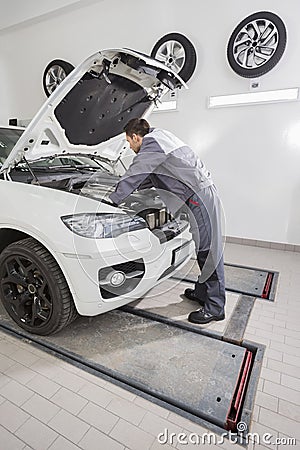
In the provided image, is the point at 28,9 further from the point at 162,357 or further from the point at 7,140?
the point at 162,357

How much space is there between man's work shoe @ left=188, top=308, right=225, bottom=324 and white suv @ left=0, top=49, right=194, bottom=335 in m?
0.38

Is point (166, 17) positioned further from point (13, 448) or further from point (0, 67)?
point (13, 448)

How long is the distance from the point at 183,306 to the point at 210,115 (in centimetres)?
272

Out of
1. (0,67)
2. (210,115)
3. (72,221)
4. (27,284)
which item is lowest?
(27,284)

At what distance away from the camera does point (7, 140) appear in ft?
7.68

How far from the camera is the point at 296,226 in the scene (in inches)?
141

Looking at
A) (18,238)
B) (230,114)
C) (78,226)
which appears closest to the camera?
(78,226)

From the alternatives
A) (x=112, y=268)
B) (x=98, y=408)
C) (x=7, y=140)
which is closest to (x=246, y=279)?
(x=112, y=268)

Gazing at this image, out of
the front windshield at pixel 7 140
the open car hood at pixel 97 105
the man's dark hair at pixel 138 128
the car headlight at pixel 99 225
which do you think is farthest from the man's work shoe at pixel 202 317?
the front windshield at pixel 7 140

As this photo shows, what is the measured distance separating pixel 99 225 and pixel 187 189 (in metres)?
0.65

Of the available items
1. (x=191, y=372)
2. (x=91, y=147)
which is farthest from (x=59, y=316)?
(x=91, y=147)

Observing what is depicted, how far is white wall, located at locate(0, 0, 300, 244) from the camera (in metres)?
3.39

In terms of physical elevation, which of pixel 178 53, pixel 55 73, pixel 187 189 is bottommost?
pixel 187 189

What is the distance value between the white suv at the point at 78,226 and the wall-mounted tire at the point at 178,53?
1.83 m
